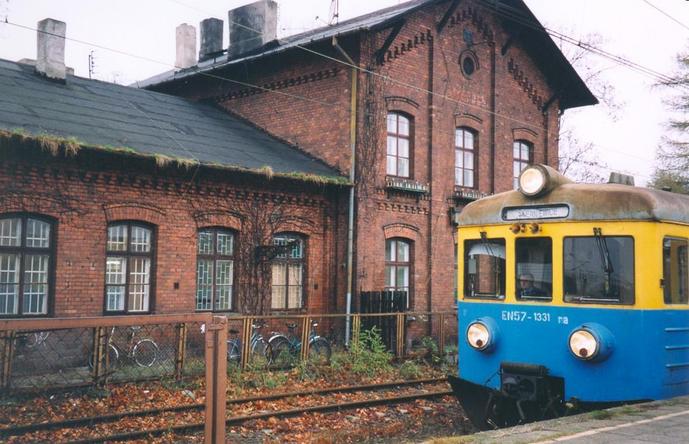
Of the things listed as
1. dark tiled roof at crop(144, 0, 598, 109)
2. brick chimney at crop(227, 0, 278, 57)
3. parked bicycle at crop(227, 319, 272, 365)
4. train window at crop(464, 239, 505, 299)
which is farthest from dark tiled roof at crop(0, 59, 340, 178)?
train window at crop(464, 239, 505, 299)

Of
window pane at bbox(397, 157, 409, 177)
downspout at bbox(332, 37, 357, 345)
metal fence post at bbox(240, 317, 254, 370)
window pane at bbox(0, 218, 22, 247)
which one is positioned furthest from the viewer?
window pane at bbox(397, 157, 409, 177)

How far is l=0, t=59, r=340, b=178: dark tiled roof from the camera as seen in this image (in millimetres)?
14234

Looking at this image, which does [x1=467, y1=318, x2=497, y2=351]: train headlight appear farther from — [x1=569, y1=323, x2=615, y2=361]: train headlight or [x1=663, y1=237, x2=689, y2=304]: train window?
[x1=663, y1=237, x2=689, y2=304]: train window

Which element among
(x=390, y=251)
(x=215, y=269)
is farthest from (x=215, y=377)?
(x=390, y=251)

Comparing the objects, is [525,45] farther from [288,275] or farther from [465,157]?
[288,275]

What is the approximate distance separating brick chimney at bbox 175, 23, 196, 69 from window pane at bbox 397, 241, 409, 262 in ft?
32.2

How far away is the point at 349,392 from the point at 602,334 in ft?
18.9

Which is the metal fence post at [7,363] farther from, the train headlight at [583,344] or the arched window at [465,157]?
Result: the arched window at [465,157]

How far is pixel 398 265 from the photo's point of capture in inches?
740

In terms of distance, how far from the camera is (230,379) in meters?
12.1

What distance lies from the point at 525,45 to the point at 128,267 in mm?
13897

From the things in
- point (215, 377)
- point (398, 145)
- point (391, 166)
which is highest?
point (398, 145)

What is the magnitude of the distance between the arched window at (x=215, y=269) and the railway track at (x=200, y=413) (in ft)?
15.4

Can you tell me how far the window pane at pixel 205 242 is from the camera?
15.8 meters
